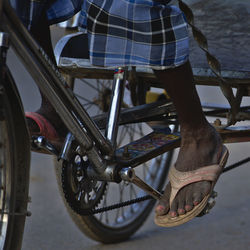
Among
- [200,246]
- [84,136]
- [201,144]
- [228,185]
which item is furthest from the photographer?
[228,185]

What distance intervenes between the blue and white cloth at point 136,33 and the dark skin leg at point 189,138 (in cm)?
5

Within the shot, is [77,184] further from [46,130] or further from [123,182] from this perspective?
[123,182]

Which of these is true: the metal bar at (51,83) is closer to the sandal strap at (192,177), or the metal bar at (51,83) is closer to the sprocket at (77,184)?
the sprocket at (77,184)

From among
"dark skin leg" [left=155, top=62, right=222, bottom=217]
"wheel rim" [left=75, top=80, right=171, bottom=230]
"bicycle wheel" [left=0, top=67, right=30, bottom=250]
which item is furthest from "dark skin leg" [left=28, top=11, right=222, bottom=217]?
"wheel rim" [left=75, top=80, right=171, bottom=230]

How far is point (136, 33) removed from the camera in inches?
65.5

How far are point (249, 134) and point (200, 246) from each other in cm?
61

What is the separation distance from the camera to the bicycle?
1418mm

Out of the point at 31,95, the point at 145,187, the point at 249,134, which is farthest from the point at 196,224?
the point at 31,95

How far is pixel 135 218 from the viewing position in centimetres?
270

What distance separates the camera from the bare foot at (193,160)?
1.71 meters

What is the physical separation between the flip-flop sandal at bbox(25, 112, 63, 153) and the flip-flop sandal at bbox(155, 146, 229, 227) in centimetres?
36

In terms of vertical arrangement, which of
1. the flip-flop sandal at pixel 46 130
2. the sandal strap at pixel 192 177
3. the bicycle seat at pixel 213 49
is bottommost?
the sandal strap at pixel 192 177

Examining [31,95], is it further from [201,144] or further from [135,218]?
[201,144]

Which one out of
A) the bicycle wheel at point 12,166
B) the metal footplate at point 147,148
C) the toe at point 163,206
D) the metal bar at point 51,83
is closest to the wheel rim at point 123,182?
the metal footplate at point 147,148
